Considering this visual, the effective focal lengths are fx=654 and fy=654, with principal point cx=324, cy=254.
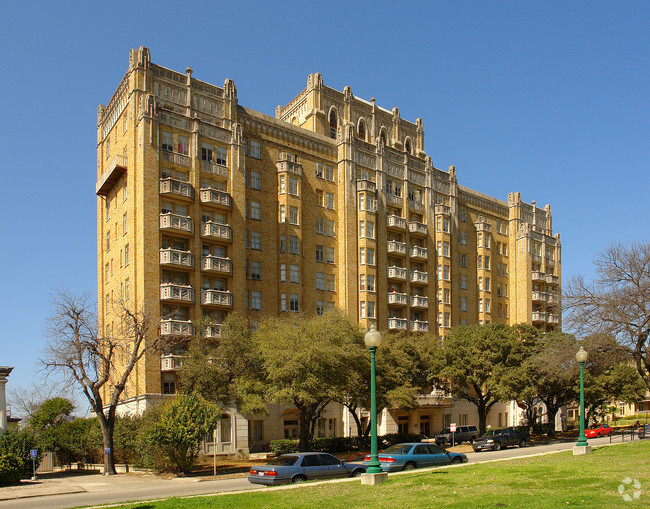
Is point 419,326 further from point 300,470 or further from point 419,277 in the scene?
point 300,470

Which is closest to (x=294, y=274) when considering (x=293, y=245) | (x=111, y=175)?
(x=293, y=245)

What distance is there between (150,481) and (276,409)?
19016 millimetres

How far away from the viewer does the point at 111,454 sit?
38.0 meters

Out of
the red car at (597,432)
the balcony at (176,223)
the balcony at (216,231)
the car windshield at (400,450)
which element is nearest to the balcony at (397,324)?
the red car at (597,432)

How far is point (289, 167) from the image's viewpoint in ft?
181

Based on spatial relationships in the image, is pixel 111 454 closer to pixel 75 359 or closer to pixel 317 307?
pixel 75 359

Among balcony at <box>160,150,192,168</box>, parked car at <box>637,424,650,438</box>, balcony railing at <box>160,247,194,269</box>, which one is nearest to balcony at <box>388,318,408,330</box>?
balcony railing at <box>160,247,194,269</box>

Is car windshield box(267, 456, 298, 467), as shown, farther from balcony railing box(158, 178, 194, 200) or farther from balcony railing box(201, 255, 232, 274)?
balcony railing box(158, 178, 194, 200)

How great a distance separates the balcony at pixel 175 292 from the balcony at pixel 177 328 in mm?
1670

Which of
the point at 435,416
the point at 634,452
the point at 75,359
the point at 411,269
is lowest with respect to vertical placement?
the point at 435,416

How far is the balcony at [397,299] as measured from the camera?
60.7 meters

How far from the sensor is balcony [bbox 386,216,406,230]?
62.1 meters

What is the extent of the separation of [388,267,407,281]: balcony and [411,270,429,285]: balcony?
5.45 ft

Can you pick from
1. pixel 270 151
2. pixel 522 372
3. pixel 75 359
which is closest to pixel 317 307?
pixel 270 151
